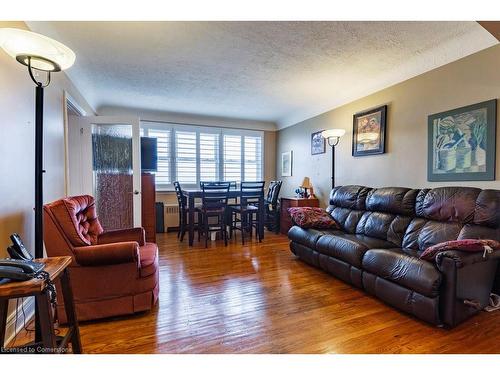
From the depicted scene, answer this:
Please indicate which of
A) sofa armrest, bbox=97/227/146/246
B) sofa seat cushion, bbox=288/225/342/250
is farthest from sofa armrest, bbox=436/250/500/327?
sofa armrest, bbox=97/227/146/246

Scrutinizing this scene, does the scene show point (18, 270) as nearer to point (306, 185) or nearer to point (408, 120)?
point (408, 120)

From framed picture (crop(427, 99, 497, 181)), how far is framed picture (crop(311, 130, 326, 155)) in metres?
1.88

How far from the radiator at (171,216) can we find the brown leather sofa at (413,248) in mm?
2800

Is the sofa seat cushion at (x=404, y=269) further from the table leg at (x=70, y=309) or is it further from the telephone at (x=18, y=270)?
the telephone at (x=18, y=270)

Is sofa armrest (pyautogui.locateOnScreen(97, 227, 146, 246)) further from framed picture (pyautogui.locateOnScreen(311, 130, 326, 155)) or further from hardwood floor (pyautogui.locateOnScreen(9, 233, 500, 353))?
framed picture (pyautogui.locateOnScreen(311, 130, 326, 155))

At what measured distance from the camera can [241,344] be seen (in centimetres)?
172

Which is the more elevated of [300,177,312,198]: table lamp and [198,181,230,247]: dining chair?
[300,177,312,198]: table lamp

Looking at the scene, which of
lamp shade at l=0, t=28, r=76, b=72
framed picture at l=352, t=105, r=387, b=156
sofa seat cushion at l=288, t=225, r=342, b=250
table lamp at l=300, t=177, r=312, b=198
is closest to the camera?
lamp shade at l=0, t=28, r=76, b=72

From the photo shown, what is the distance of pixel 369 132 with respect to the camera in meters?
3.75

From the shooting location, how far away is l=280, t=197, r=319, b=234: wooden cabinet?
463 centimetres

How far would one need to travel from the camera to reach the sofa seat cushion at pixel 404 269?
6.20ft

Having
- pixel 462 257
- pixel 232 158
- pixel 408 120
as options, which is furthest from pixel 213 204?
pixel 462 257
